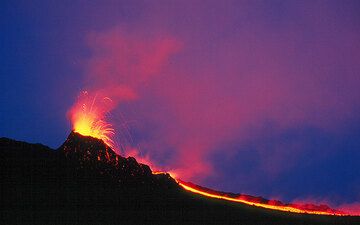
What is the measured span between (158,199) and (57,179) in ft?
34.1

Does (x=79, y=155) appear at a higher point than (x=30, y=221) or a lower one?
higher

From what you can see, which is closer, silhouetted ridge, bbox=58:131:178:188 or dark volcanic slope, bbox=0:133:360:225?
dark volcanic slope, bbox=0:133:360:225

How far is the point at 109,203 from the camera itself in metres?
50.8

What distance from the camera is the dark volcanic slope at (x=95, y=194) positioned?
4572cm

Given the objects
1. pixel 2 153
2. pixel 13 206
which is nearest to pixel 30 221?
pixel 13 206

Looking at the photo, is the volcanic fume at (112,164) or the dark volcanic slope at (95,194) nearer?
the dark volcanic slope at (95,194)

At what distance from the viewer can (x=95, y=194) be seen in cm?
5244

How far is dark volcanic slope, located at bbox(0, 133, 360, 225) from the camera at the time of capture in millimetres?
45719

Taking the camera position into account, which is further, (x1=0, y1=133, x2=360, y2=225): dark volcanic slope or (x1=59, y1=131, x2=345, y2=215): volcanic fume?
(x1=59, y1=131, x2=345, y2=215): volcanic fume

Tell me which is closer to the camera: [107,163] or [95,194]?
[95,194]

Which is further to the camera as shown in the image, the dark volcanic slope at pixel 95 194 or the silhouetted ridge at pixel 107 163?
the silhouetted ridge at pixel 107 163

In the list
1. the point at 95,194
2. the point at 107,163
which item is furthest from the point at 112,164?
the point at 95,194

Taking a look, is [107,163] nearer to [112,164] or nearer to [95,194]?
[112,164]

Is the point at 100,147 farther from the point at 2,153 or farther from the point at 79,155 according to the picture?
the point at 2,153
